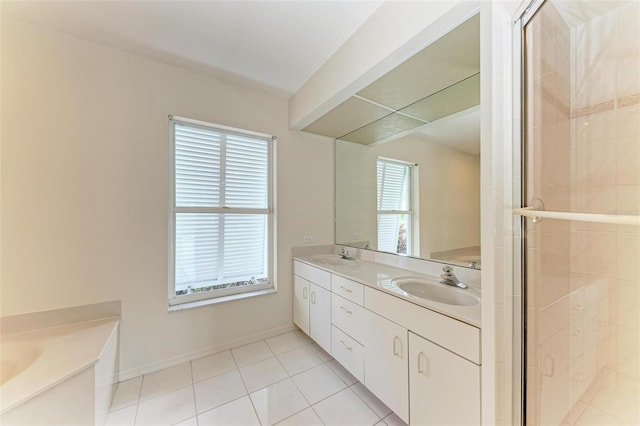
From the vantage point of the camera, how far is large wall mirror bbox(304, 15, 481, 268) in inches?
60.1

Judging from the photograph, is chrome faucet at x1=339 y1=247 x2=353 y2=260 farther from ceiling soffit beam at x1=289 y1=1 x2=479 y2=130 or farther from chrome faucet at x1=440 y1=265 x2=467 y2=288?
Answer: ceiling soffit beam at x1=289 y1=1 x2=479 y2=130

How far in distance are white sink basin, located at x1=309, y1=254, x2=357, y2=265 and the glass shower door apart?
1.47 metres

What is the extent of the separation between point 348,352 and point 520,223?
1445 millimetres

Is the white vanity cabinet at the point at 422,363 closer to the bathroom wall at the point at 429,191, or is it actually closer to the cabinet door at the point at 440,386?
the cabinet door at the point at 440,386

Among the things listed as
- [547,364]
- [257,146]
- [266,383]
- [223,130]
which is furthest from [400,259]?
[223,130]

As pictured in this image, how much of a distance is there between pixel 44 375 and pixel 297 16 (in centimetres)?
250

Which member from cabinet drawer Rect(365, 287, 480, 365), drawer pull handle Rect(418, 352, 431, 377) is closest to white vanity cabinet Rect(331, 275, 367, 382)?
cabinet drawer Rect(365, 287, 480, 365)

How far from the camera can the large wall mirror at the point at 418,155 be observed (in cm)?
153

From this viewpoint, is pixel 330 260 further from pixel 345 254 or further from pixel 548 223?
pixel 548 223

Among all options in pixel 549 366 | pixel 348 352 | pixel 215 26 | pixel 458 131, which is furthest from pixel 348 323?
pixel 215 26

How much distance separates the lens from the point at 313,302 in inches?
87.8

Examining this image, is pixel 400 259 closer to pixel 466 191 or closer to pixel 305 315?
pixel 466 191

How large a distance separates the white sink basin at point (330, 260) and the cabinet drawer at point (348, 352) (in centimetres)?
63

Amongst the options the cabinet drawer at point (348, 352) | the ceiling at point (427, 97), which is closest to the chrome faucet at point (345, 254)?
the cabinet drawer at point (348, 352)
